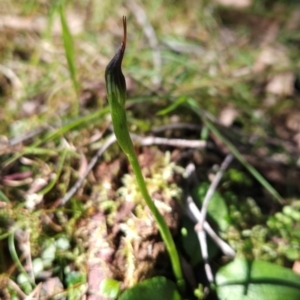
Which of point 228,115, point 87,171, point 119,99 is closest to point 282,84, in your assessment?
point 228,115

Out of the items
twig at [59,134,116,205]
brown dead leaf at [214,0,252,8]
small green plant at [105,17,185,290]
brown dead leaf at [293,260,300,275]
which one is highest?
brown dead leaf at [214,0,252,8]

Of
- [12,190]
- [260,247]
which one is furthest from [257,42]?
[12,190]

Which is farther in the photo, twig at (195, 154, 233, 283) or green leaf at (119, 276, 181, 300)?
twig at (195, 154, 233, 283)

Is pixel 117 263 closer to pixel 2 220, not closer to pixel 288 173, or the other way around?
pixel 2 220

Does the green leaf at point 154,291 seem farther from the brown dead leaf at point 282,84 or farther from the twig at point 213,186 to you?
the brown dead leaf at point 282,84

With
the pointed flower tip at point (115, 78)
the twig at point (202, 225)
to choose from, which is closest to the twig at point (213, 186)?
the twig at point (202, 225)

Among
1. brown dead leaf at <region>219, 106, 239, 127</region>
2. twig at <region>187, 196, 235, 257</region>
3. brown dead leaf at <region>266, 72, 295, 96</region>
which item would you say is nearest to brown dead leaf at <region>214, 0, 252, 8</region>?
brown dead leaf at <region>266, 72, 295, 96</region>

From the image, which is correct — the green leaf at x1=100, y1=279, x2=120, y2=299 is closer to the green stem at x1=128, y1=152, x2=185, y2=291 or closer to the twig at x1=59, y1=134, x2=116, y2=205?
the green stem at x1=128, y1=152, x2=185, y2=291

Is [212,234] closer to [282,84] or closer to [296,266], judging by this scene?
[296,266]
